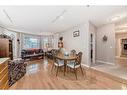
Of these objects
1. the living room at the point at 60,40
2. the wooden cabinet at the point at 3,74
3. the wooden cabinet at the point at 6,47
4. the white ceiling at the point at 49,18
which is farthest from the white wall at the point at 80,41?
the wooden cabinet at the point at 3,74

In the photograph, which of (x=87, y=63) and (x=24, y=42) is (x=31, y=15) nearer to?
(x=24, y=42)

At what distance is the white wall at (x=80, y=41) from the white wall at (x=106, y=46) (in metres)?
1.25

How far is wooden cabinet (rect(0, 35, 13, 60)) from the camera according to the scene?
3.30m

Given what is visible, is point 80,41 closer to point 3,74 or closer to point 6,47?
point 6,47

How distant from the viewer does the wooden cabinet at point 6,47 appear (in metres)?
3.30

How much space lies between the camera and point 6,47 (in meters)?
3.56

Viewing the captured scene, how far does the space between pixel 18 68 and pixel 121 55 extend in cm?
529

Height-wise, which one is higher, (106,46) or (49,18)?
(49,18)

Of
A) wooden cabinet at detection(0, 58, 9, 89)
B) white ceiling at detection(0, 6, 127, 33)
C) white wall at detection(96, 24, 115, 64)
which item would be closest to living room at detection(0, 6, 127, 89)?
white ceiling at detection(0, 6, 127, 33)

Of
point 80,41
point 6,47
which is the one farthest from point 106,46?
point 6,47

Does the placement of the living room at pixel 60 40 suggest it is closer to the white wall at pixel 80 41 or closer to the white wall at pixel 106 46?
the white wall at pixel 80 41

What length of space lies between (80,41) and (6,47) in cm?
254

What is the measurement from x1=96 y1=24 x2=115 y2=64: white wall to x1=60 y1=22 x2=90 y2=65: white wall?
4.10 feet
